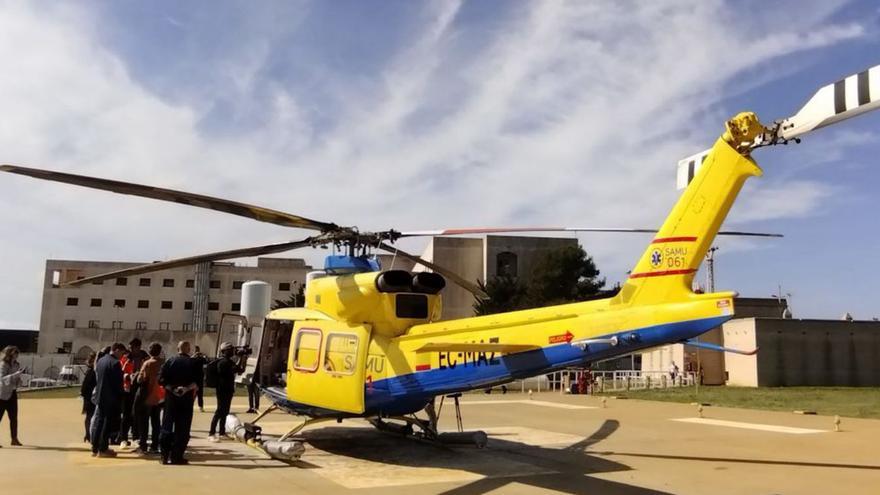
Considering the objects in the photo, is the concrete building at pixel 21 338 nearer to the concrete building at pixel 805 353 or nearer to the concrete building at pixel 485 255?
the concrete building at pixel 485 255

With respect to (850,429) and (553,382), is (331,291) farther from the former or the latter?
(553,382)

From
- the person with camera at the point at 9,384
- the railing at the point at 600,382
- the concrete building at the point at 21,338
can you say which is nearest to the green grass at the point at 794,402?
the railing at the point at 600,382

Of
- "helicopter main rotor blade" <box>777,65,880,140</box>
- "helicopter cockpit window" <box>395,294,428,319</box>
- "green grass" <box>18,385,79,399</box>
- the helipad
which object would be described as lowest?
"green grass" <box>18,385,79,399</box>

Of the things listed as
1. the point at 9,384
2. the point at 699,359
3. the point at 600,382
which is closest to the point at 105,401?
the point at 9,384

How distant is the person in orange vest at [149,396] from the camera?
36.0 feet

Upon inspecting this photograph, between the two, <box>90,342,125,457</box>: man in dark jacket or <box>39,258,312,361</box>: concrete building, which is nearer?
<box>90,342,125,457</box>: man in dark jacket

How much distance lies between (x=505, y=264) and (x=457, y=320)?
59582 millimetres

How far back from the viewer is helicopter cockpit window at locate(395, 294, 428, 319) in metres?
11.2

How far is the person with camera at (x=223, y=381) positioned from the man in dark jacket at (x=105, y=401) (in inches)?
79.9

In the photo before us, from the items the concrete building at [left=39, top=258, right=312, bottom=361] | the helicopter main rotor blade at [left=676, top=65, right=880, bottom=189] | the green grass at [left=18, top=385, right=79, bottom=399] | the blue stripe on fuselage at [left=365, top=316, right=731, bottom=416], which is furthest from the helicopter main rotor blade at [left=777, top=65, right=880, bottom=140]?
the concrete building at [left=39, top=258, right=312, bottom=361]

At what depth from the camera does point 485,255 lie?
69188 mm

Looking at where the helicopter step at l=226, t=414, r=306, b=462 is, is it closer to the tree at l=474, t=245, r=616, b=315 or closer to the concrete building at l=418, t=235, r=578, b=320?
the tree at l=474, t=245, r=616, b=315

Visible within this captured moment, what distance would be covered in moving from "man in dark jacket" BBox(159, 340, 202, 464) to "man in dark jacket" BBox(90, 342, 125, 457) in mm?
1154

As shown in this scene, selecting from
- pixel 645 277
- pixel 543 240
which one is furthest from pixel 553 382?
pixel 543 240
